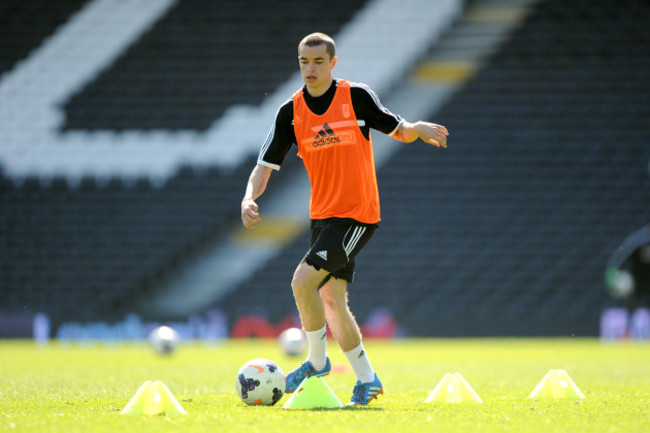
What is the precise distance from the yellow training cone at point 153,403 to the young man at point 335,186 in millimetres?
888

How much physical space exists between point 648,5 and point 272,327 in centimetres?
973

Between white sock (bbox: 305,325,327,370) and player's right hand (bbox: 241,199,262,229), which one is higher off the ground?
player's right hand (bbox: 241,199,262,229)

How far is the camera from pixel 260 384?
15.4 feet

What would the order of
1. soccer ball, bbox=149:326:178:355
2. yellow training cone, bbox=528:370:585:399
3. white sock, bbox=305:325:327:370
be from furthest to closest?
soccer ball, bbox=149:326:178:355
yellow training cone, bbox=528:370:585:399
white sock, bbox=305:325:327:370

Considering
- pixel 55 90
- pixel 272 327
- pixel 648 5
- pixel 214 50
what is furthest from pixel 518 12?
pixel 55 90

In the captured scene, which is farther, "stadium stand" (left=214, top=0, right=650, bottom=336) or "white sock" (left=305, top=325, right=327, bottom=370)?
"stadium stand" (left=214, top=0, right=650, bottom=336)

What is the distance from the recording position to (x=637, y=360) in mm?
9781

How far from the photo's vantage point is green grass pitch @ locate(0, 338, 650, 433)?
376 cm

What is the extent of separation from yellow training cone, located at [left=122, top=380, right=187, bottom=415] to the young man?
0.89 metres

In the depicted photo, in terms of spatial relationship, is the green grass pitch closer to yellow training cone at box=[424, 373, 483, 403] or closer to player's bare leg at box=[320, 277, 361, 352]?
yellow training cone at box=[424, 373, 483, 403]

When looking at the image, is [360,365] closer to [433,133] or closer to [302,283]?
[302,283]

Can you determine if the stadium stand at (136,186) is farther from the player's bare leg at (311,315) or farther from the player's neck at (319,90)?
the player's neck at (319,90)

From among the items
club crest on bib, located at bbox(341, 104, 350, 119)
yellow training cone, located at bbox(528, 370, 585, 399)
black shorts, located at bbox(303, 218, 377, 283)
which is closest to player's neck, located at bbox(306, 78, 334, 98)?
club crest on bib, located at bbox(341, 104, 350, 119)

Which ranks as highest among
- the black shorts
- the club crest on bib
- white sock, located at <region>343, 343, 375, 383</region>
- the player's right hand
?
the club crest on bib
